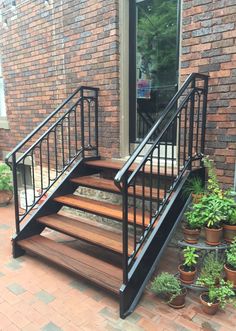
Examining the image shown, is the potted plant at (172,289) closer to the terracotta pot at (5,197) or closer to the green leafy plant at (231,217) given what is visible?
the green leafy plant at (231,217)

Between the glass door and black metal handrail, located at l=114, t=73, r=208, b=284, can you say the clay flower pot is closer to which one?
black metal handrail, located at l=114, t=73, r=208, b=284

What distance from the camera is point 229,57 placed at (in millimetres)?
2506

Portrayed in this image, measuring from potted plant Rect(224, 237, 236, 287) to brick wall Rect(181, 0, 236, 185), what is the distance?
67cm

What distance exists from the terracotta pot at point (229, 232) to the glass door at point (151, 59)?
1368 millimetres

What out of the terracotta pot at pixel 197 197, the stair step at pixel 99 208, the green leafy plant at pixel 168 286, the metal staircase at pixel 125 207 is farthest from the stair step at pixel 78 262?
the terracotta pot at pixel 197 197

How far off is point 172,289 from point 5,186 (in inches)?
129

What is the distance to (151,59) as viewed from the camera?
341 cm

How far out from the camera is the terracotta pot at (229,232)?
2.20 meters

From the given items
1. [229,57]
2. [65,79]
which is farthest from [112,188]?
[65,79]

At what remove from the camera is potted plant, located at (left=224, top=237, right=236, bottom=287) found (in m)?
2.13

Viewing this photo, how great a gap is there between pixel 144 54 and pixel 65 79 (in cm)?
119

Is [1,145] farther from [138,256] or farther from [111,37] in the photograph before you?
[138,256]

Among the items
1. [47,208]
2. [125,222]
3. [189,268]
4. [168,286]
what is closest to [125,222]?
[125,222]

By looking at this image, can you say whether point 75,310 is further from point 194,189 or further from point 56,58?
point 56,58
